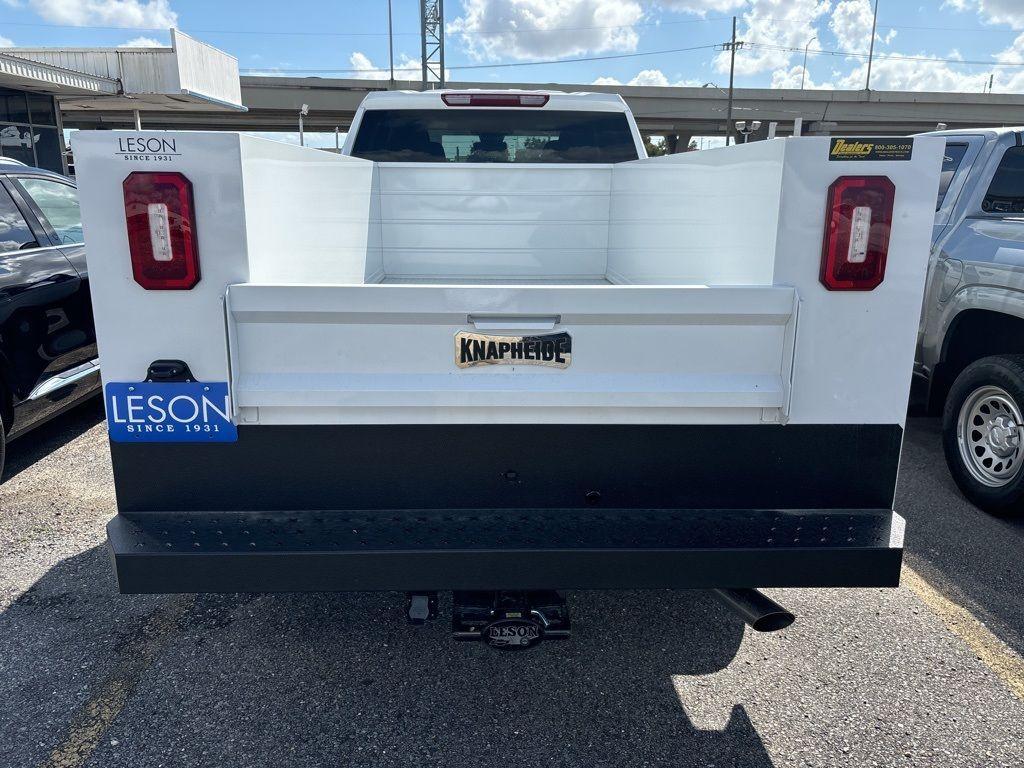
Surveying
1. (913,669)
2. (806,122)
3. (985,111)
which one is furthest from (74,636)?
(985,111)

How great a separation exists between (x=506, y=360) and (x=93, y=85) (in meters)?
29.6

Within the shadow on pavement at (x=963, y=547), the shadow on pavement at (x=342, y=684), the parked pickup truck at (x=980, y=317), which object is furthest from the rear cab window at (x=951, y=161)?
the shadow on pavement at (x=342, y=684)

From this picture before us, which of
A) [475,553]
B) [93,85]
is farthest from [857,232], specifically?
[93,85]

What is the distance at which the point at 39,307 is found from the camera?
15.6ft

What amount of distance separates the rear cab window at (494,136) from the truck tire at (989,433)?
8.64ft

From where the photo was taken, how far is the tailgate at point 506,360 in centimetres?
227

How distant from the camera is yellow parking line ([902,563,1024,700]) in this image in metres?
3.03

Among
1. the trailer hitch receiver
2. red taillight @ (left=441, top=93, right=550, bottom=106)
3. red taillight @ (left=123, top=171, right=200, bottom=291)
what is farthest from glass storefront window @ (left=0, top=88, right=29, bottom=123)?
the trailer hitch receiver

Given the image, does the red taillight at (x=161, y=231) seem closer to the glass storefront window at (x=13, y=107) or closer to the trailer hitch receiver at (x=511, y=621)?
the trailer hitch receiver at (x=511, y=621)

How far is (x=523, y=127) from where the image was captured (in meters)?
5.21

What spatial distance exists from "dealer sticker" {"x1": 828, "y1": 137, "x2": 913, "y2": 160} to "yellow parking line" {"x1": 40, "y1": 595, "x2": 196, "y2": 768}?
10.3ft

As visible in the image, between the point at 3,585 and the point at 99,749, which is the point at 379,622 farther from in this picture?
the point at 3,585

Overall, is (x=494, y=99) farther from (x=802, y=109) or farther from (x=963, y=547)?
(x=802, y=109)

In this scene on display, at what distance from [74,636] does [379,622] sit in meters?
1.31
